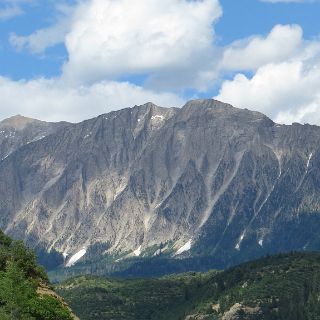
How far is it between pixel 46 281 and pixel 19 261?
19.4 m

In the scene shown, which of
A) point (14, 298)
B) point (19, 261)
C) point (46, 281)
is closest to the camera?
point (14, 298)

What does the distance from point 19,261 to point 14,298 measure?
27223 mm

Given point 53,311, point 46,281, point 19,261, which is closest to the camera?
point 53,311

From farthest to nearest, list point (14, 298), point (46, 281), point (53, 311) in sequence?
1. point (46, 281)
2. point (53, 311)
3. point (14, 298)

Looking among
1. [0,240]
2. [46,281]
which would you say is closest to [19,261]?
[46,281]

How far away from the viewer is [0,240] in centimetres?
14788

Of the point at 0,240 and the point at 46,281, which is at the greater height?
the point at 0,240

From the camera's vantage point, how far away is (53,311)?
101m

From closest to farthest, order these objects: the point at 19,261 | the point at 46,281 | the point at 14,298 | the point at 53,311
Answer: the point at 14,298 < the point at 53,311 < the point at 19,261 < the point at 46,281

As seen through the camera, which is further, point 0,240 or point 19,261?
point 0,240

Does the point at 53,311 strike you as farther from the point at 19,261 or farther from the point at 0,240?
the point at 0,240

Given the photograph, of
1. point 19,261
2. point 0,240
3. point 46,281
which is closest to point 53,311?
point 19,261

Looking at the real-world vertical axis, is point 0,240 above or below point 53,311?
above

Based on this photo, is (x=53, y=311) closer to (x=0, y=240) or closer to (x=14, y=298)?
(x=14, y=298)
